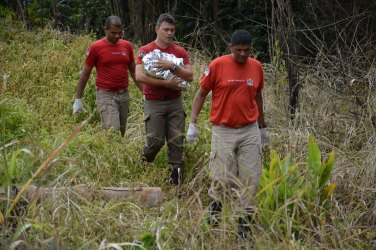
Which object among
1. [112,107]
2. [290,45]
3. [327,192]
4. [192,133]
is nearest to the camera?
[327,192]

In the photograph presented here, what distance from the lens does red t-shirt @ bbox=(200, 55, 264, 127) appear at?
6.85 metres

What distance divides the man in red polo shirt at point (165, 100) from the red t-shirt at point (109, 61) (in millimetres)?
1116

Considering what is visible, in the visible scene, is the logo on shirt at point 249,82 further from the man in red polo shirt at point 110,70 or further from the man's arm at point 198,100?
the man in red polo shirt at point 110,70

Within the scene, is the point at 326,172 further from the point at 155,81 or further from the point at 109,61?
the point at 109,61

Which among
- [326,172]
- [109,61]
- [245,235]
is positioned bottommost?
[326,172]

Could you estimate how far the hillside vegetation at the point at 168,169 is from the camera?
5.03 meters

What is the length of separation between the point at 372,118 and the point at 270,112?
1.74 metres

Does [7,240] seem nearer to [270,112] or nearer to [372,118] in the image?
[372,118]

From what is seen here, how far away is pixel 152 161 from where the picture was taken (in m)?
8.52

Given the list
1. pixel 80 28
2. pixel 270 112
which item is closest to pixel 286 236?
pixel 270 112

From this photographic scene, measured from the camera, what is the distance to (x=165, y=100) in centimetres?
804

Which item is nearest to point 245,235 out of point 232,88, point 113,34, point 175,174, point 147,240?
point 147,240

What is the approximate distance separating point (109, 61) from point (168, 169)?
1617 millimetres

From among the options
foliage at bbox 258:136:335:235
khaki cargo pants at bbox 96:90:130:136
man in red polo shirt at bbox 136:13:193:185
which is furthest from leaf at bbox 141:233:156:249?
khaki cargo pants at bbox 96:90:130:136
